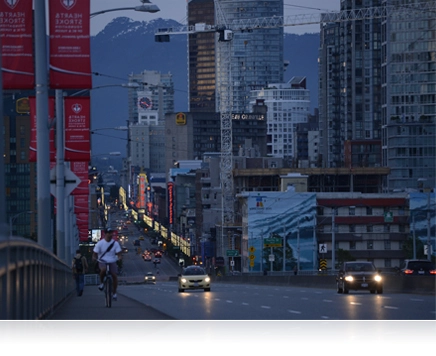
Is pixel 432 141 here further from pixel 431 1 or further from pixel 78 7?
pixel 78 7

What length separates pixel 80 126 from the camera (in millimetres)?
39219

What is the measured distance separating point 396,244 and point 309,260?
1211cm

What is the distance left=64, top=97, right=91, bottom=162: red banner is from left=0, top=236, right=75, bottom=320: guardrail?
13468mm

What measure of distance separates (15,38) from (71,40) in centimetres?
152

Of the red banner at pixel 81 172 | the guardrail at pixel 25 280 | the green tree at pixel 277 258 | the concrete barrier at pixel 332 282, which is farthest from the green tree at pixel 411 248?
the guardrail at pixel 25 280

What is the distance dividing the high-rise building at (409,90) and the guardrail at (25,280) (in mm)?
168377

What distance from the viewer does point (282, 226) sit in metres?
141

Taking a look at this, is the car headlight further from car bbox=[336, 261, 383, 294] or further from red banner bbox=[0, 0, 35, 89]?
red banner bbox=[0, 0, 35, 89]

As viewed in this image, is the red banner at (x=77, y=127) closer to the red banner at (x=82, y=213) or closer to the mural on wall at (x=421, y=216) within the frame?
the red banner at (x=82, y=213)

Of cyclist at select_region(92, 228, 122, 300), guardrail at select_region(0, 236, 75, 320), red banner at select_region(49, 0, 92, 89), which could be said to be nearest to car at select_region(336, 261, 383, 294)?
cyclist at select_region(92, 228, 122, 300)

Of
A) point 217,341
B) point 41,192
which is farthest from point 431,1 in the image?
point 217,341

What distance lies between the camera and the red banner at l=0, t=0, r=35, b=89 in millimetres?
25781

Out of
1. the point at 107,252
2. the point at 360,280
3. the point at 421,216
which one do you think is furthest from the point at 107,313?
the point at 421,216

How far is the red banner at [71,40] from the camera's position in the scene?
26750mm
